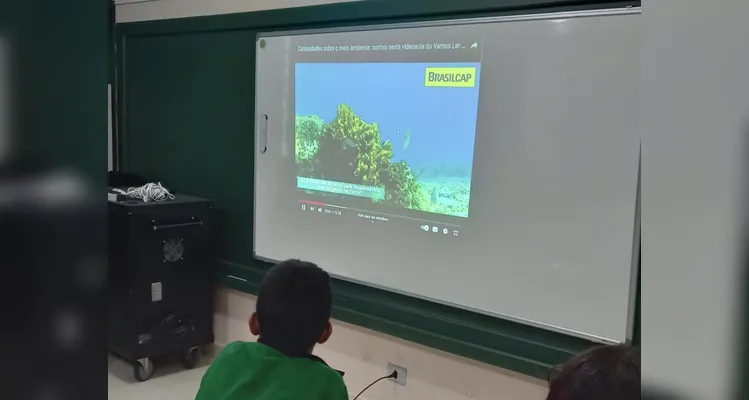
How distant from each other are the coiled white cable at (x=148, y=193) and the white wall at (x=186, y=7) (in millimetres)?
1002

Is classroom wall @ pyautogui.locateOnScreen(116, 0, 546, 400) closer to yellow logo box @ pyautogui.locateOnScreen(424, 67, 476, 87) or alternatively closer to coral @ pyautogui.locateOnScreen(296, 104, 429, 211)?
coral @ pyautogui.locateOnScreen(296, 104, 429, 211)

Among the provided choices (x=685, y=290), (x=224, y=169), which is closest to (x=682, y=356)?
(x=685, y=290)

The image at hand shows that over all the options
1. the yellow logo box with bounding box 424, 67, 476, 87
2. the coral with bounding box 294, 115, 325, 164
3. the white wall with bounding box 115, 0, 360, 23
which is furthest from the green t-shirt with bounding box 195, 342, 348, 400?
the white wall with bounding box 115, 0, 360, 23

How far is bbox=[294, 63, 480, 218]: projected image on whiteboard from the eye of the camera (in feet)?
8.55

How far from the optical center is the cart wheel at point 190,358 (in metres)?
3.60

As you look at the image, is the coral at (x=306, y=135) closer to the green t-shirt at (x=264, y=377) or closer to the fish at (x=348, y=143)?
the fish at (x=348, y=143)

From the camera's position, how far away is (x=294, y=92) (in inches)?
124

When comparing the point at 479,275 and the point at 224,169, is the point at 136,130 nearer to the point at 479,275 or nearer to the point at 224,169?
the point at 224,169

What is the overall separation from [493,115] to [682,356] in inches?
89.8

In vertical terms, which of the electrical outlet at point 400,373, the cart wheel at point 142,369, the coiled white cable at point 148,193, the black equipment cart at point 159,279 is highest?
the coiled white cable at point 148,193

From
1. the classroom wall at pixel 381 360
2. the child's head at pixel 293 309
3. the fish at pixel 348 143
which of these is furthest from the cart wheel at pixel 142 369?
the child's head at pixel 293 309

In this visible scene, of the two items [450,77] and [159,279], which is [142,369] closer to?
[159,279]

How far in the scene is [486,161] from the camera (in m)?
2.53

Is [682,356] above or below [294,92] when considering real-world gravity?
below
